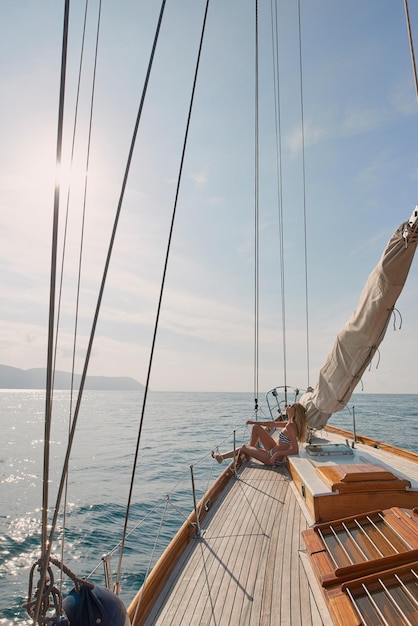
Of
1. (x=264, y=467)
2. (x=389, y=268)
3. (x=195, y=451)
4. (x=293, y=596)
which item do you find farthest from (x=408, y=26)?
(x=195, y=451)

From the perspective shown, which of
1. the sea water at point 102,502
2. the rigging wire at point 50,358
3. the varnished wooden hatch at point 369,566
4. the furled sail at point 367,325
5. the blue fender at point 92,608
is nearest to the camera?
the rigging wire at point 50,358

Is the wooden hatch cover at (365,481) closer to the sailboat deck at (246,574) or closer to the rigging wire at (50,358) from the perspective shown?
the sailboat deck at (246,574)

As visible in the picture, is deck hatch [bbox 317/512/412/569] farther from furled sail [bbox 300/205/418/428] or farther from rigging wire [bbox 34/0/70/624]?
rigging wire [bbox 34/0/70/624]

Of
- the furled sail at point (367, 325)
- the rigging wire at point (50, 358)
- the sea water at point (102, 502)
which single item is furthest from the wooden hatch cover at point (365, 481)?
the rigging wire at point (50, 358)

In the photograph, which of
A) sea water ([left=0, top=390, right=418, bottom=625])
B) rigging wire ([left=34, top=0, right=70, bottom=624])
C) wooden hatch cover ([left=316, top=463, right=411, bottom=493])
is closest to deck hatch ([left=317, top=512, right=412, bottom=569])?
wooden hatch cover ([left=316, top=463, right=411, bottom=493])

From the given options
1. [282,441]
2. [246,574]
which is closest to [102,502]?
[282,441]

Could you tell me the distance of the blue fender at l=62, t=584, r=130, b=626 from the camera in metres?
1.52

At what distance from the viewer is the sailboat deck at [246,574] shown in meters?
2.63

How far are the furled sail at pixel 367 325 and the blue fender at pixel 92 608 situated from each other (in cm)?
324

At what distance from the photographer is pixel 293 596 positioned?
2.80 meters

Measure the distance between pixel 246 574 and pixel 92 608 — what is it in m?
2.07

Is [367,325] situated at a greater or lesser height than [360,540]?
greater

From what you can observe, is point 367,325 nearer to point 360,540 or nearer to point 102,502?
point 360,540

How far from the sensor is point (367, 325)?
3844 mm
